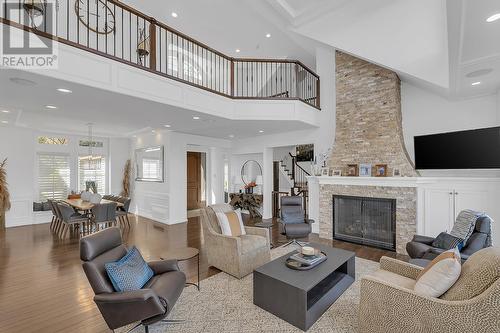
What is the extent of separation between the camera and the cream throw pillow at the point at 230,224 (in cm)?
366

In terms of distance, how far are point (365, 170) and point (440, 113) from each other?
179cm

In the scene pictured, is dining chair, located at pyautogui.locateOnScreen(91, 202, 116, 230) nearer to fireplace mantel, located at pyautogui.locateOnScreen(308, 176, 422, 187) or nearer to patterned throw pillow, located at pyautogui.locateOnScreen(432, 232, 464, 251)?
fireplace mantel, located at pyautogui.locateOnScreen(308, 176, 422, 187)

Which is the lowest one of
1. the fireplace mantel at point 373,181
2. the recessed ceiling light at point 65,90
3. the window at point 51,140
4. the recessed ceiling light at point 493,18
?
the fireplace mantel at point 373,181

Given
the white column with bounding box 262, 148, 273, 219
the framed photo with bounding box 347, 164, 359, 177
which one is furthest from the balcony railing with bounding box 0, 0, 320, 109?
the white column with bounding box 262, 148, 273, 219

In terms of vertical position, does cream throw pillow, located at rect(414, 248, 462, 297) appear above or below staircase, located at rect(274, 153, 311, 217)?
below

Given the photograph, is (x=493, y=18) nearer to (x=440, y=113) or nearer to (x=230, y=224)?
(x=440, y=113)

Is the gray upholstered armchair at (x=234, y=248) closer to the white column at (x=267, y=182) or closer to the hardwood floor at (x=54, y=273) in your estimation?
the hardwood floor at (x=54, y=273)

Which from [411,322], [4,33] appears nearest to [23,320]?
[4,33]

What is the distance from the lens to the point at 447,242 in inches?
122

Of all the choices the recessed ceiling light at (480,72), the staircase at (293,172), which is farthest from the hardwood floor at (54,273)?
the recessed ceiling light at (480,72)

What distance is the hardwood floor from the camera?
8.05 ft

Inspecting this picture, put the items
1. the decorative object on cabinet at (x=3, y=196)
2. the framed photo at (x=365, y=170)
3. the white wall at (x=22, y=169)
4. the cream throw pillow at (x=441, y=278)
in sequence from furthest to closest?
the white wall at (x=22, y=169) → the decorative object on cabinet at (x=3, y=196) → the framed photo at (x=365, y=170) → the cream throw pillow at (x=441, y=278)

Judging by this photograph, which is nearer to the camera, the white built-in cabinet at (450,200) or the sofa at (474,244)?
the sofa at (474,244)

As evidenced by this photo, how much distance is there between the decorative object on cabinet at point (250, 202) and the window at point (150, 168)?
8.70 feet
